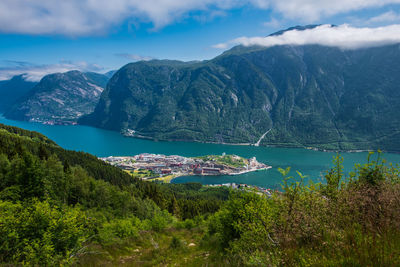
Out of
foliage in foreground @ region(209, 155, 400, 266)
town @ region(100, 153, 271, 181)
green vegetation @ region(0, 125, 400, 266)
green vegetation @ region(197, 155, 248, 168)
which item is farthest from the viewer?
green vegetation @ region(197, 155, 248, 168)

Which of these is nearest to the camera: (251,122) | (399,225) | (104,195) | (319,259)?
(319,259)

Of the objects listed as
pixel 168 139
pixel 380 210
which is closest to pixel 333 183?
pixel 380 210

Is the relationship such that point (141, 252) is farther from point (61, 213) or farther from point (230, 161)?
point (230, 161)

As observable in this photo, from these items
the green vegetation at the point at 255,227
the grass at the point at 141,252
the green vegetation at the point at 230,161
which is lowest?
the green vegetation at the point at 230,161

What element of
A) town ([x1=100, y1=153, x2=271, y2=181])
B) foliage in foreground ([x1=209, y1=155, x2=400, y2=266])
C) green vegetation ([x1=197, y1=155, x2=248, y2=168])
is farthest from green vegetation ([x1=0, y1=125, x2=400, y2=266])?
green vegetation ([x1=197, y1=155, x2=248, y2=168])

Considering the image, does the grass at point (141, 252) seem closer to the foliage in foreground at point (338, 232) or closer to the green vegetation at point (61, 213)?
the green vegetation at point (61, 213)

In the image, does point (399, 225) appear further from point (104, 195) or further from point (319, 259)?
point (104, 195)

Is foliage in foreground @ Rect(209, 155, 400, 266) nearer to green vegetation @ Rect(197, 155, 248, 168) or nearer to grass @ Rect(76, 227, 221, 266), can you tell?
grass @ Rect(76, 227, 221, 266)

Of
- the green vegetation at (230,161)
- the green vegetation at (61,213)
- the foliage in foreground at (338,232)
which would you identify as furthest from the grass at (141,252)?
the green vegetation at (230,161)
